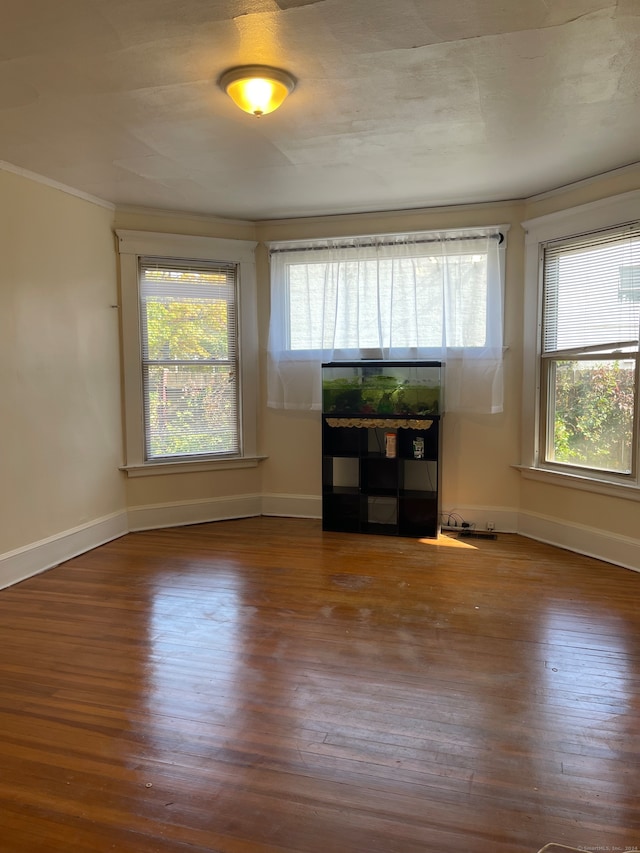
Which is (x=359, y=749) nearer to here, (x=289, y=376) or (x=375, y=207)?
(x=289, y=376)

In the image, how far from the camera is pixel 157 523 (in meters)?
4.67

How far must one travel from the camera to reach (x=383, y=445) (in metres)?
4.62

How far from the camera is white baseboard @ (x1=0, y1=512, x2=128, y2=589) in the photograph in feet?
11.3

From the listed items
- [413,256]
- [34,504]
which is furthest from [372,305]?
[34,504]

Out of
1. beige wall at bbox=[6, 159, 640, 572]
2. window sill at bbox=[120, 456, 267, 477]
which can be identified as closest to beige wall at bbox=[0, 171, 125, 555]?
beige wall at bbox=[6, 159, 640, 572]

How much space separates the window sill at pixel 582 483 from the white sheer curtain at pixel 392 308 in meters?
0.58

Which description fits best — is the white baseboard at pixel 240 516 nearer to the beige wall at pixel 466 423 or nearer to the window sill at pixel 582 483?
the beige wall at pixel 466 423

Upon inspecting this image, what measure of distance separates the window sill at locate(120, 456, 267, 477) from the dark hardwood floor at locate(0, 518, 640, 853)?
3.31 feet

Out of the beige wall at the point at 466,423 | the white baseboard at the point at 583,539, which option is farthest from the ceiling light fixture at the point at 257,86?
the white baseboard at the point at 583,539

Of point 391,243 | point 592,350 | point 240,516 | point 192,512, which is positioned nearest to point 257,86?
point 391,243

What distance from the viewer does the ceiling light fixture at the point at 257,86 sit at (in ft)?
7.59

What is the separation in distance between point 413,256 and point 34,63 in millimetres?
2887

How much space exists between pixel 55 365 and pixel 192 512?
1690mm

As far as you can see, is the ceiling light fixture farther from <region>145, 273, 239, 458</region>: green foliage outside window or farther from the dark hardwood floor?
the dark hardwood floor
